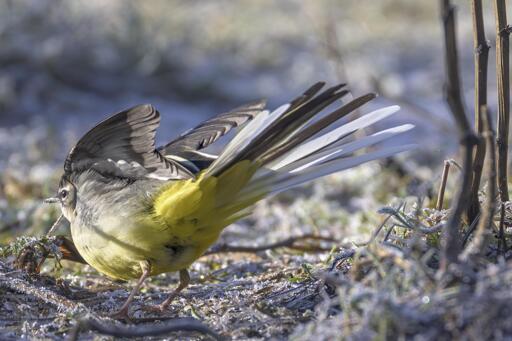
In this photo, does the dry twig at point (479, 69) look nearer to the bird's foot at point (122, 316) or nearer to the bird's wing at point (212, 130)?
the bird's wing at point (212, 130)

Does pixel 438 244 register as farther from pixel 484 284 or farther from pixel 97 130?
pixel 97 130

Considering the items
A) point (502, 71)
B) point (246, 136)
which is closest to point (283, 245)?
point (246, 136)

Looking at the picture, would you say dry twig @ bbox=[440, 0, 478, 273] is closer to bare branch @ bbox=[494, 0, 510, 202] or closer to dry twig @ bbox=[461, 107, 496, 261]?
dry twig @ bbox=[461, 107, 496, 261]

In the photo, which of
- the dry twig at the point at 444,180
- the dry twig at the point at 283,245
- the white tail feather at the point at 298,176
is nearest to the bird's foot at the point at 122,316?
the white tail feather at the point at 298,176

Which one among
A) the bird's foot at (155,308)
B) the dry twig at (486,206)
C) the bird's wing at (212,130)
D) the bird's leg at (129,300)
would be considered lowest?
the bird's foot at (155,308)

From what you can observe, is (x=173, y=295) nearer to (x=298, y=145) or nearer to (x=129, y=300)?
(x=129, y=300)

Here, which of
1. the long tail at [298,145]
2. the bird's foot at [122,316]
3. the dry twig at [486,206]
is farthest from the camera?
the bird's foot at [122,316]

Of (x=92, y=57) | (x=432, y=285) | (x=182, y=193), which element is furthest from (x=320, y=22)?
(x=432, y=285)

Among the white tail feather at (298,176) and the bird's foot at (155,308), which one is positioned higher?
the white tail feather at (298,176)
